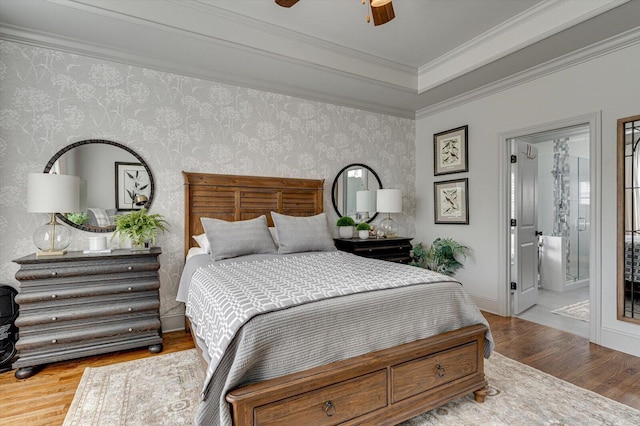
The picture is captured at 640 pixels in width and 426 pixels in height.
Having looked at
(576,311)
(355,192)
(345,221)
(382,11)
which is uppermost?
(382,11)

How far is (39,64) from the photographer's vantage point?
2.87m

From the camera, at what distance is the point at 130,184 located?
3201 mm

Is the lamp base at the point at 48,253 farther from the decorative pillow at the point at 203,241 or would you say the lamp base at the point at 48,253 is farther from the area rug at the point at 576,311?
the area rug at the point at 576,311

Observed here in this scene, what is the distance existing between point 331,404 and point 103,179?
2.90 metres

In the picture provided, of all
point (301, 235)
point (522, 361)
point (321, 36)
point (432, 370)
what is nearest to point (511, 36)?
point (321, 36)

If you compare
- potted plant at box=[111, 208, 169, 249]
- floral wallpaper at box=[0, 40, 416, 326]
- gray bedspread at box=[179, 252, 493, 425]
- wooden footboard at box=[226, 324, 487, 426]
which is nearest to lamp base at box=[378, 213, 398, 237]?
floral wallpaper at box=[0, 40, 416, 326]

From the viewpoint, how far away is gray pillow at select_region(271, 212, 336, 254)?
321 centimetres

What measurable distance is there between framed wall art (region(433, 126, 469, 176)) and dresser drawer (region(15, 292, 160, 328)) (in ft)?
12.8

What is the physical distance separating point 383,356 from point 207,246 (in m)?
2.05

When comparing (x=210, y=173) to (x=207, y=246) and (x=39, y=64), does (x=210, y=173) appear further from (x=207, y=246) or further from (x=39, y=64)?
(x=39, y=64)

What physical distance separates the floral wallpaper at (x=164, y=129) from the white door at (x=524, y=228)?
1780 millimetres

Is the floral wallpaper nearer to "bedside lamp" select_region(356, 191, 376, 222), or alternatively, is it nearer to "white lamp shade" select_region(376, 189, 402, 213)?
"bedside lamp" select_region(356, 191, 376, 222)

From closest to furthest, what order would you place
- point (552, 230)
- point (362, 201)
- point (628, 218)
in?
point (628, 218) → point (362, 201) → point (552, 230)

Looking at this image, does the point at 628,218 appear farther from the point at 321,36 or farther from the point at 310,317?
the point at 321,36
